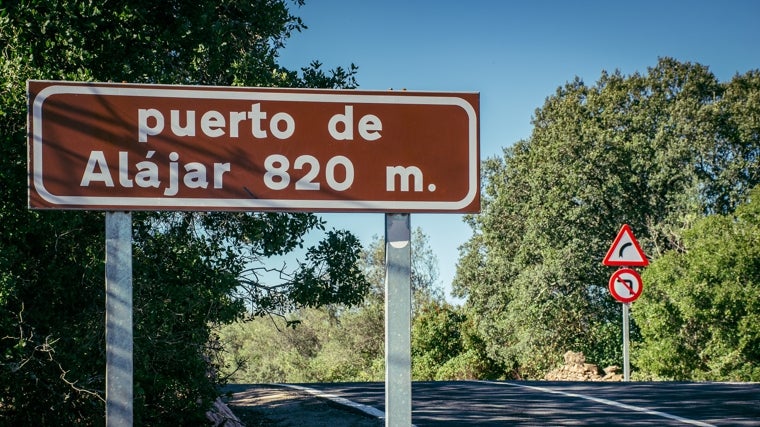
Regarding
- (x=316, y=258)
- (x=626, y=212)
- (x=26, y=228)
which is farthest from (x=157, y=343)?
(x=626, y=212)

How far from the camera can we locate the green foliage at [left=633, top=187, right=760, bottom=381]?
27562 millimetres

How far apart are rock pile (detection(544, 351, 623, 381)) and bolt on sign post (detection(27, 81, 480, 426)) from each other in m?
24.5

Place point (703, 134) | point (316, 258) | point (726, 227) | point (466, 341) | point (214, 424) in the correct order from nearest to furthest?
1. point (214, 424)
2. point (316, 258)
3. point (726, 227)
4. point (703, 134)
5. point (466, 341)

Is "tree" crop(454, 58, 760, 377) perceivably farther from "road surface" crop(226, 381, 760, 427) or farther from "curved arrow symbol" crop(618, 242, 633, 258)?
"road surface" crop(226, 381, 760, 427)

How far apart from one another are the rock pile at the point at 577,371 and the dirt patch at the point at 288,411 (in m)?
17.0

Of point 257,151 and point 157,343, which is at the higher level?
point 257,151

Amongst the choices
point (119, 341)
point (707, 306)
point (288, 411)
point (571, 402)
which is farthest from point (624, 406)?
point (707, 306)

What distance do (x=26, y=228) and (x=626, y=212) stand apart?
1110 inches

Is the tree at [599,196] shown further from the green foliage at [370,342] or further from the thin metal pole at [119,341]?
the thin metal pole at [119,341]

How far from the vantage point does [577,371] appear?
2953 cm

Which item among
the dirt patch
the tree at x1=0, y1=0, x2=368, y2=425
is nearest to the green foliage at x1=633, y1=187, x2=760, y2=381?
the dirt patch

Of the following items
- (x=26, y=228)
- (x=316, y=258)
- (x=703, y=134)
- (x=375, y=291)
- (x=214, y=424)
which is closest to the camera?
(x=26, y=228)

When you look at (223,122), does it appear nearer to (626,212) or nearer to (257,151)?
(257,151)

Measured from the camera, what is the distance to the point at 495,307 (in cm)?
3541
